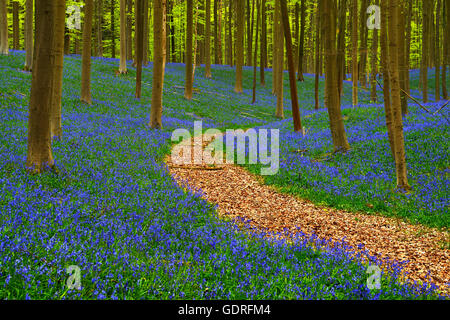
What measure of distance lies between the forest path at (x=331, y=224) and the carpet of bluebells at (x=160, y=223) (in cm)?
58

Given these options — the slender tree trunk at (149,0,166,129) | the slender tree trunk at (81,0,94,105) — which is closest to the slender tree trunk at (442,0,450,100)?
the slender tree trunk at (149,0,166,129)

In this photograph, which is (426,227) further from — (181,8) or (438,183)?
(181,8)

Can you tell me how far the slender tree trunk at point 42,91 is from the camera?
783 cm

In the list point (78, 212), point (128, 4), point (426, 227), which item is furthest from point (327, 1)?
point (128, 4)

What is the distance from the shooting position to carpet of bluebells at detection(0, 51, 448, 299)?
407 cm

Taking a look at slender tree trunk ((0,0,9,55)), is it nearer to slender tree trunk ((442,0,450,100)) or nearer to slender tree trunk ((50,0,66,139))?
slender tree trunk ((50,0,66,139))

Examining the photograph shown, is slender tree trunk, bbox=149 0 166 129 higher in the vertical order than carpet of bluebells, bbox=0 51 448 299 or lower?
higher

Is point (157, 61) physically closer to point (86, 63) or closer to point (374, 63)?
point (86, 63)

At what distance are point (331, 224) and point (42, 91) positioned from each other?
7.99m

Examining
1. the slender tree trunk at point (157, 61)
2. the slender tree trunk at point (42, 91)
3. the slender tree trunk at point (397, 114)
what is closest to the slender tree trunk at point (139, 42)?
the slender tree trunk at point (157, 61)

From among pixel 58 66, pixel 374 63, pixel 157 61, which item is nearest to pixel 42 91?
pixel 58 66

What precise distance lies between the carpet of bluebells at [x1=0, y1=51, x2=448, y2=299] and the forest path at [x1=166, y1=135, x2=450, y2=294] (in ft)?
1.92

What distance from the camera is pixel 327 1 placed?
1424 centimetres
